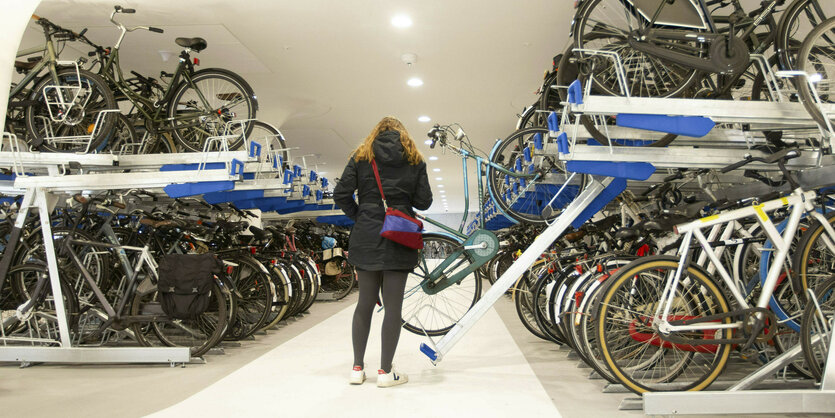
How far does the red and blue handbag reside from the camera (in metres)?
2.66

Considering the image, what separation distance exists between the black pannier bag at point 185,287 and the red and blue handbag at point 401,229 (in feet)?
4.76

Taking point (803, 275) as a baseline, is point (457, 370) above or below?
below

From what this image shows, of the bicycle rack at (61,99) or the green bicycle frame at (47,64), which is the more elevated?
the green bicycle frame at (47,64)

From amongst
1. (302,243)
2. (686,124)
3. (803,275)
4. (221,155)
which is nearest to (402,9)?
(221,155)

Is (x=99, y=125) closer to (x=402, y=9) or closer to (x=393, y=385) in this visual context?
(x=402, y=9)

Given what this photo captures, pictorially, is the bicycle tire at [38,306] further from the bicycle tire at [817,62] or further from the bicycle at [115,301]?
the bicycle tire at [817,62]

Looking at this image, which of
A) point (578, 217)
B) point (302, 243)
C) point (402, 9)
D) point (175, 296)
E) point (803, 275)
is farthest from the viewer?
point (302, 243)

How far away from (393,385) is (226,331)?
1425mm

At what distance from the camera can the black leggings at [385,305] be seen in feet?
9.01

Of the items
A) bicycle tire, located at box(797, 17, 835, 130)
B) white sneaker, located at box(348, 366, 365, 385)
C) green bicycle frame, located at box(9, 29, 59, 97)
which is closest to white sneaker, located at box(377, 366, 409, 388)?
white sneaker, located at box(348, 366, 365, 385)

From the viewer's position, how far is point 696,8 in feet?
8.71

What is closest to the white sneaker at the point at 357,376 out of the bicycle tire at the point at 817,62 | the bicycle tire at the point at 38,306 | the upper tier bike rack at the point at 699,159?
the upper tier bike rack at the point at 699,159

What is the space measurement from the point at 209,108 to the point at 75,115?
982mm

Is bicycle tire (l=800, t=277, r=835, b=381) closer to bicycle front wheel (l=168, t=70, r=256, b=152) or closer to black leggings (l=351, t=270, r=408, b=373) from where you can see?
black leggings (l=351, t=270, r=408, b=373)
